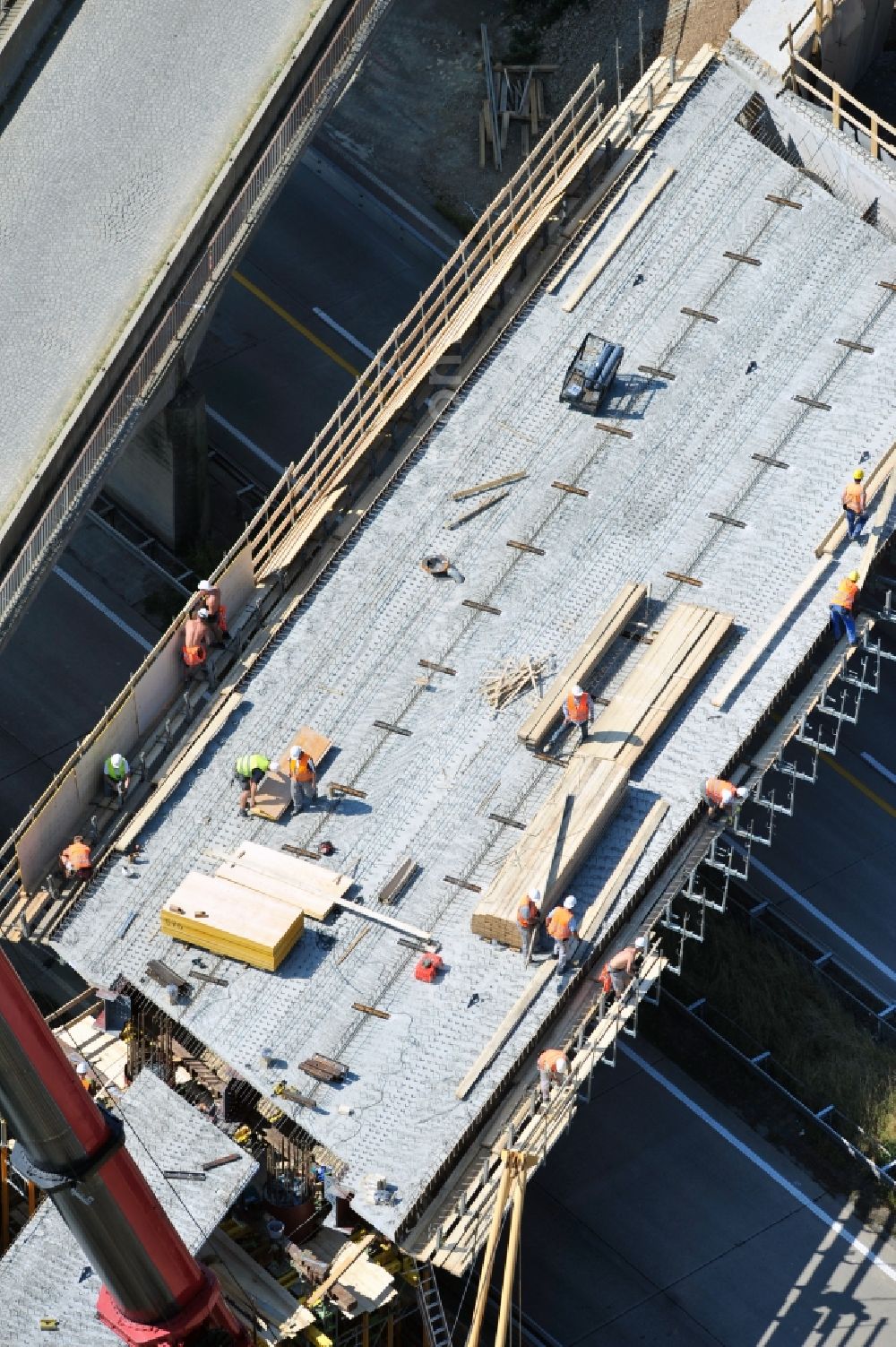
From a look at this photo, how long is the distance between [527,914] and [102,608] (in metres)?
17.0

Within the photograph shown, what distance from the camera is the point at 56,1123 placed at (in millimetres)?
50875

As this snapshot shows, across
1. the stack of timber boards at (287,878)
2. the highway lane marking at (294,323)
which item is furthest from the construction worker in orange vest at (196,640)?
the highway lane marking at (294,323)

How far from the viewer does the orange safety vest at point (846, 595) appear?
214ft

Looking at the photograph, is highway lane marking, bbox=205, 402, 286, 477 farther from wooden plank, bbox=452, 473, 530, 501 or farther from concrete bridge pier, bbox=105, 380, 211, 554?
wooden plank, bbox=452, 473, 530, 501

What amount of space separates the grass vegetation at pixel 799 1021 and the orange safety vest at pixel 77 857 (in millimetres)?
12826

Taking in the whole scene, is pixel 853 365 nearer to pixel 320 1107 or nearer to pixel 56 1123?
pixel 320 1107

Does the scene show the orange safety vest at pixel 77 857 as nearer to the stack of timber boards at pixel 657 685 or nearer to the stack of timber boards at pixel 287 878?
the stack of timber boards at pixel 287 878

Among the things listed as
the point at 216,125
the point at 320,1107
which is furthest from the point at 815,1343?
the point at 216,125

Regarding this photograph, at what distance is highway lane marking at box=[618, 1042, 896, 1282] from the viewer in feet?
209

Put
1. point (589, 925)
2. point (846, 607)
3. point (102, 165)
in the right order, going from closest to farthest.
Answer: point (589, 925) → point (846, 607) → point (102, 165)

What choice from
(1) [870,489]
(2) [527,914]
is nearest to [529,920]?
(2) [527,914]

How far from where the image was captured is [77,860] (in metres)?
63.1

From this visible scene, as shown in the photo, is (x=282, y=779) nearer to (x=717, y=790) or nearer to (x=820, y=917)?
(x=717, y=790)

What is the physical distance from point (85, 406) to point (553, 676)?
1126 cm
